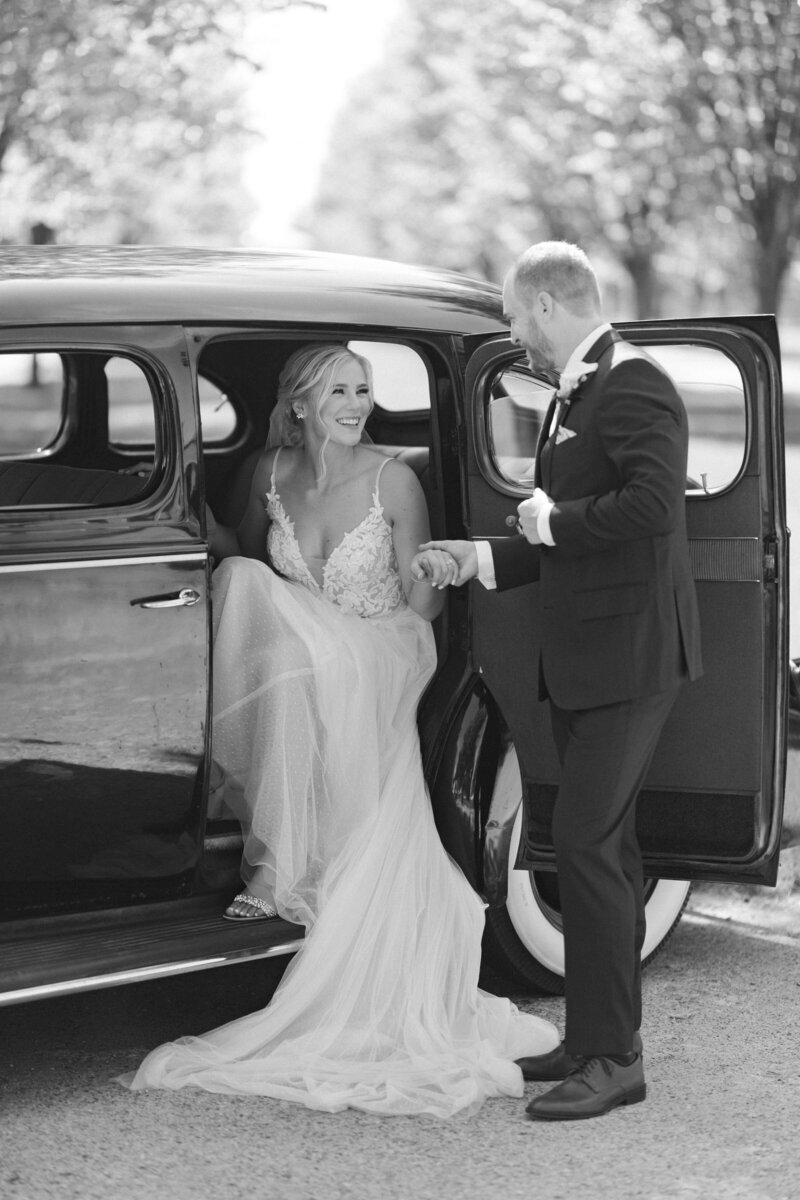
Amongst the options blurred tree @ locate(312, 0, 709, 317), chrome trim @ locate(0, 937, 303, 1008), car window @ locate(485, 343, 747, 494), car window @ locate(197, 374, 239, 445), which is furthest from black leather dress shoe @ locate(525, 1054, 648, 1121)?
blurred tree @ locate(312, 0, 709, 317)

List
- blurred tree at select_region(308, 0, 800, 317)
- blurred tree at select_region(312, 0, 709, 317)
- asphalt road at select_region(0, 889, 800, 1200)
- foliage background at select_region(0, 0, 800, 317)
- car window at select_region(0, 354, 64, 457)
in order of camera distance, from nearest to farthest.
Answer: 1. asphalt road at select_region(0, 889, 800, 1200)
2. car window at select_region(0, 354, 64, 457)
3. foliage background at select_region(0, 0, 800, 317)
4. blurred tree at select_region(308, 0, 800, 317)
5. blurred tree at select_region(312, 0, 709, 317)

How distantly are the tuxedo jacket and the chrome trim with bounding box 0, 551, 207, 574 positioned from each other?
0.89m

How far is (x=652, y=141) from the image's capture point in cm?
2345

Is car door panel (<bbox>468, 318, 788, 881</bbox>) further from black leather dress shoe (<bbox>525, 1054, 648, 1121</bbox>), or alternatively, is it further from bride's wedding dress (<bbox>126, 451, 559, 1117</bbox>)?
black leather dress shoe (<bbox>525, 1054, 648, 1121</bbox>)

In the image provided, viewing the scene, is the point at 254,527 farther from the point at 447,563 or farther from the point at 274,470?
the point at 447,563

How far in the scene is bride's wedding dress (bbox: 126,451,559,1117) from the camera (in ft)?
13.1

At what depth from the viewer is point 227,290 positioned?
4.15 m

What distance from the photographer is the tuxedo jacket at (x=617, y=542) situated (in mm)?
3518

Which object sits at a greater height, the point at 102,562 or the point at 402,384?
the point at 402,384

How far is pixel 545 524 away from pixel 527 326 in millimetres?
474

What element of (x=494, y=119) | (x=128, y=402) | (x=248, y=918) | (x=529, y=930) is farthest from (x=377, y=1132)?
(x=494, y=119)

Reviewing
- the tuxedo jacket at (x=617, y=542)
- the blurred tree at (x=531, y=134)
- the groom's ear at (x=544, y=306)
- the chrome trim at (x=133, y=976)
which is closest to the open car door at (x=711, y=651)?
the tuxedo jacket at (x=617, y=542)

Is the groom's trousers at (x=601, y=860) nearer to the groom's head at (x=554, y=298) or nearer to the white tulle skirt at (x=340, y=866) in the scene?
the white tulle skirt at (x=340, y=866)

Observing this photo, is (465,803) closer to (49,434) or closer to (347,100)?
(49,434)
